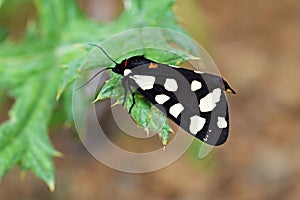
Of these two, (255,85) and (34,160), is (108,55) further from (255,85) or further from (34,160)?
(255,85)

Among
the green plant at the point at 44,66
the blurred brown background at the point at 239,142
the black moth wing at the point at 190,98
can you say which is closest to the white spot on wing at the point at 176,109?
the black moth wing at the point at 190,98

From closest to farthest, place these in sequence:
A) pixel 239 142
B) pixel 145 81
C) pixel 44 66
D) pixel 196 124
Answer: pixel 196 124 < pixel 145 81 < pixel 44 66 < pixel 239 142

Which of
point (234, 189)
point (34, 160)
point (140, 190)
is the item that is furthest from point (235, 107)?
point (34, 160)

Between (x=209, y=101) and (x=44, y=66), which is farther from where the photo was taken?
(x=44, y=66)

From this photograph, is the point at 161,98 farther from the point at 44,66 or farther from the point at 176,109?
the point at 44,66

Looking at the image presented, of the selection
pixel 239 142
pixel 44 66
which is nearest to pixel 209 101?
pixel 44 66

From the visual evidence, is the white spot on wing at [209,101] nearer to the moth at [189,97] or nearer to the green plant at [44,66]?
the moth at [189,97]
